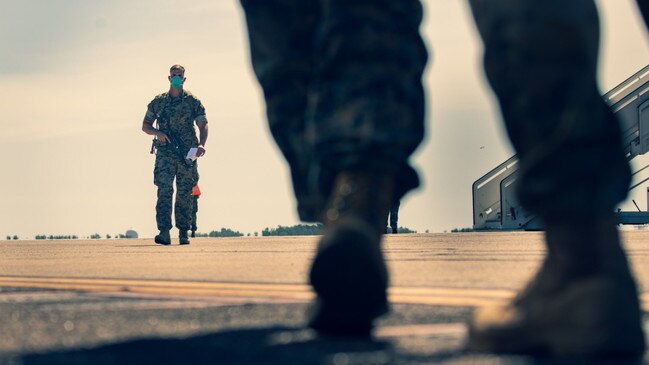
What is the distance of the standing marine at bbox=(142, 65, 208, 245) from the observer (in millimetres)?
14289

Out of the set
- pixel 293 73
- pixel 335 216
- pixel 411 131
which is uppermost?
pixel 293 73

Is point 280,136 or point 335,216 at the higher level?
point 280,136

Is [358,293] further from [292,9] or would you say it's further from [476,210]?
[476,210]

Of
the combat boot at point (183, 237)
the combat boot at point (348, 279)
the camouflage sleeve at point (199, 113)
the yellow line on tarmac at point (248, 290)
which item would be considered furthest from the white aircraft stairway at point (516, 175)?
the combat boot at point (348, 279)

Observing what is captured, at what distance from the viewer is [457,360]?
6.33ft

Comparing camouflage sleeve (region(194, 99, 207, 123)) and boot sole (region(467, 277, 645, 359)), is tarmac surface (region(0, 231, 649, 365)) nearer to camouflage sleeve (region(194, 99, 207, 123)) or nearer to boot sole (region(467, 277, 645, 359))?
boot sole (region(467, 277, 645, 359))

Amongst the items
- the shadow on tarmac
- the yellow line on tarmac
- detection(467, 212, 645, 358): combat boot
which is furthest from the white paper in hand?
detection(467, 212, 645, 358): combat boot

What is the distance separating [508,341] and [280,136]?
1.06 m

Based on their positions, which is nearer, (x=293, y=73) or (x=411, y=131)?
(x=411, y=131)

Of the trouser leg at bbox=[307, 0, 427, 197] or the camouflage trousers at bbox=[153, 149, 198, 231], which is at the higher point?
the camouflage trousers at bbox=[153, 149, 198, 231]

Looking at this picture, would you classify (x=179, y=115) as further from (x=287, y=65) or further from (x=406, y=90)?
(x=406, y=90)

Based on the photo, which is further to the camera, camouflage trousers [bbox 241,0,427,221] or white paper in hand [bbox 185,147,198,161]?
white paper in hand [bbox 185,147,198,161]

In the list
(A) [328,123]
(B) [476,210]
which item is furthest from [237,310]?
(B) [476,210]

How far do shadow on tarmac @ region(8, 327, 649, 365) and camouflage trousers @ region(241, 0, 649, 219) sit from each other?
277 millimetres
